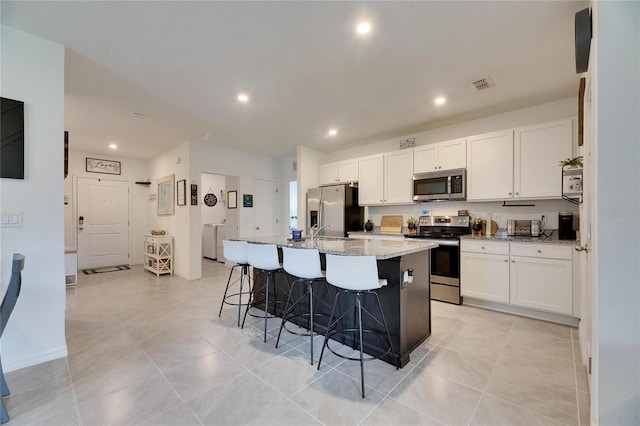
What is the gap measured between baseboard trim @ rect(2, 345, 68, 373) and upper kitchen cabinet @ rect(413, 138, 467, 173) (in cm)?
445

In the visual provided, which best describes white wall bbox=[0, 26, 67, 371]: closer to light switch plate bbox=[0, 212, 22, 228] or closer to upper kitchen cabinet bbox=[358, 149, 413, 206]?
light switch plate bbox=[0, 212, 22, 228]

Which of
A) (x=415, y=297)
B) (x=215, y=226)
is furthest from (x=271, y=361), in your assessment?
(x=215, y=226)

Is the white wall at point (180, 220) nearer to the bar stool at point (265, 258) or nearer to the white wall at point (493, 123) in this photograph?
the bar stool at point (265, 258)

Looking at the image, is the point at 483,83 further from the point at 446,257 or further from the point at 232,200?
the point at 232,200

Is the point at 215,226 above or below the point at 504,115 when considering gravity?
below

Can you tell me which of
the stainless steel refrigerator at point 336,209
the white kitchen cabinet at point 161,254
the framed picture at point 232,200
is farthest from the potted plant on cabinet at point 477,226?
the white kitchen cabinet at point 161,254

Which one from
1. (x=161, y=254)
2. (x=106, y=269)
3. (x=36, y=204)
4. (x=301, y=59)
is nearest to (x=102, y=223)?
(x=106, y=269)

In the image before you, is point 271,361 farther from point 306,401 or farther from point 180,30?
point 180,30

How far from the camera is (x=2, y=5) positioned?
6.05ft

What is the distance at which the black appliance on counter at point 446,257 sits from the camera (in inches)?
139

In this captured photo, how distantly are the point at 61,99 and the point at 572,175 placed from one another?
4646 mm
